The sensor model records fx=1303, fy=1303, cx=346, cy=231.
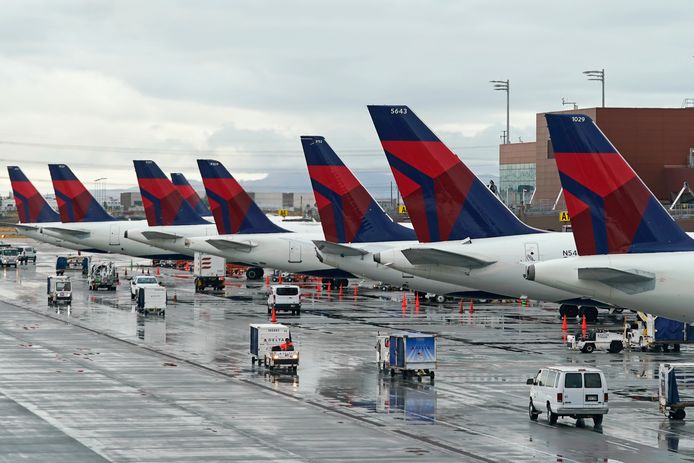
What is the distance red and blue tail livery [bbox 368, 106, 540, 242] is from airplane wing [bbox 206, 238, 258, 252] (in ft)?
156

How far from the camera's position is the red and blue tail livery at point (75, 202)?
137 meters

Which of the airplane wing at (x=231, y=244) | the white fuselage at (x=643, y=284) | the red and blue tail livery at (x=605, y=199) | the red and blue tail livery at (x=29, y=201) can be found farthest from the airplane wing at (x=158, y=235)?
the white fuselage at (x=643, y=284)

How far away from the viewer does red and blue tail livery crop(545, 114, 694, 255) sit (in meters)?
40.8

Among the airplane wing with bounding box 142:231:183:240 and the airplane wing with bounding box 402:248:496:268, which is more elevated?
the airplane wing with bounding box 142:231:183:240

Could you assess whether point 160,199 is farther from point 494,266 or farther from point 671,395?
point 671,395

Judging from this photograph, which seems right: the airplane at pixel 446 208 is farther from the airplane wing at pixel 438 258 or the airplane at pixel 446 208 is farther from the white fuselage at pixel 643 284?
the white fuselage at pixel 643 284

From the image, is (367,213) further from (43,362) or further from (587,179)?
(587,179)

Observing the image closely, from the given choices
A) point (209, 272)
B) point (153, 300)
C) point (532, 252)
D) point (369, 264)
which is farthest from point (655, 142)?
point (532, 252)

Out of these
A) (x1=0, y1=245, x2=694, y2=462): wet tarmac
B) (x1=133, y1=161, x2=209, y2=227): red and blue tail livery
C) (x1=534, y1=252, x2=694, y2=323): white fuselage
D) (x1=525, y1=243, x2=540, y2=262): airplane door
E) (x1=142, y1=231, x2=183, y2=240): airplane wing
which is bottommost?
(x1=0, y1=245, x2=694, y2=462): wet tarmac

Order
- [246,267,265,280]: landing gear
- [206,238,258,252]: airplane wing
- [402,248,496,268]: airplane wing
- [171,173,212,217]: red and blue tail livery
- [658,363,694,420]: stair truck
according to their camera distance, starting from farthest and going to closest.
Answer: [171,173,212,217]: red and blue tail livery < [246,267,265,280]: landing gear < [206,238,258,252]: airplane wing < [402,248,496,268]: airplane wing < [658,363,694,420]: stair truck

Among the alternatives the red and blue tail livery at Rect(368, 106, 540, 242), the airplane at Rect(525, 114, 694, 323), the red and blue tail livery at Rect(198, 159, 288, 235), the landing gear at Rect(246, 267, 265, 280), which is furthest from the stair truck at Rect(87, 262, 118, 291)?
the airplane at Rect(525, 114, 694, 323)

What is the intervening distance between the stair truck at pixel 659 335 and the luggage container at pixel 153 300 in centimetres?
3276

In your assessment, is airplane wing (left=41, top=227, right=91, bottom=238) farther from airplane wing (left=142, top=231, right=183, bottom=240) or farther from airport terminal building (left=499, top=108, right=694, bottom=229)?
airport terminal building (left=499, top=108, right=694, bottom=229)

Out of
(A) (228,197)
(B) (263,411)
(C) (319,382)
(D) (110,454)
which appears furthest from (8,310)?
(D) (110,454)
